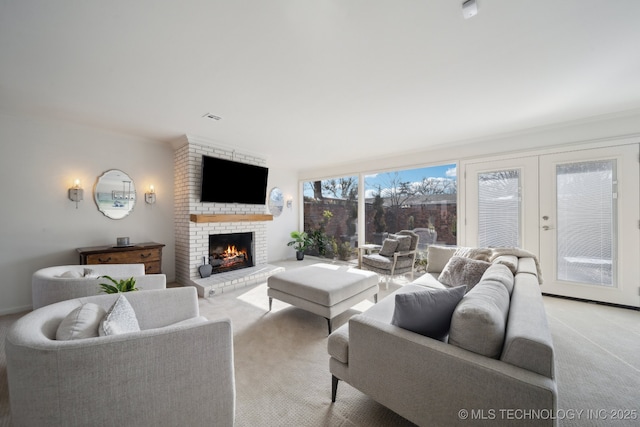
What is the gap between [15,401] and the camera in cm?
93

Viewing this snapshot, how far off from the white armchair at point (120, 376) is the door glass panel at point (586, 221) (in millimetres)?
4383

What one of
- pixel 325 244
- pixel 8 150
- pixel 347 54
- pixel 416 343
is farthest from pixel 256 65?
pixel 325 244

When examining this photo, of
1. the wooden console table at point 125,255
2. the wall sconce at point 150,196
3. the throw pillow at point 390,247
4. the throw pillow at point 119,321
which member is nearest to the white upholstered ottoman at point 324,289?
the throw pillow at point 390,247

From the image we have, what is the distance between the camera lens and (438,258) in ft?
10.6

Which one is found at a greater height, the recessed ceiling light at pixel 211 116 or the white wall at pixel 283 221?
the recessed ceiling light at pixel 211 116

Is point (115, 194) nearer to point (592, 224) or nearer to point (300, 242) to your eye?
point (300, 242)

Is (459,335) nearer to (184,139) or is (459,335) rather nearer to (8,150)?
(184,139)

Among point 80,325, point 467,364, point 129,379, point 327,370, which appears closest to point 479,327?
point 467,364

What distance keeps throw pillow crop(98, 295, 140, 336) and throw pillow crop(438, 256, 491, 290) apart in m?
2.73

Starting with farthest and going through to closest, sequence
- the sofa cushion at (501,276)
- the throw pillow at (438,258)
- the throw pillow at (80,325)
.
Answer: the throw pillow at (438,258) → the sofa cushion at (501,276) → the throw pillow at (80,325)

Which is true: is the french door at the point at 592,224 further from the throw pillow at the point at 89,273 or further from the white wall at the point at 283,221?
the throw pillow at the point at 89,273

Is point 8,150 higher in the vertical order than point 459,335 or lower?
higher

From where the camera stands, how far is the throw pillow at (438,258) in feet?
10.4

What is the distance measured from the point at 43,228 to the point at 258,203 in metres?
2.94
